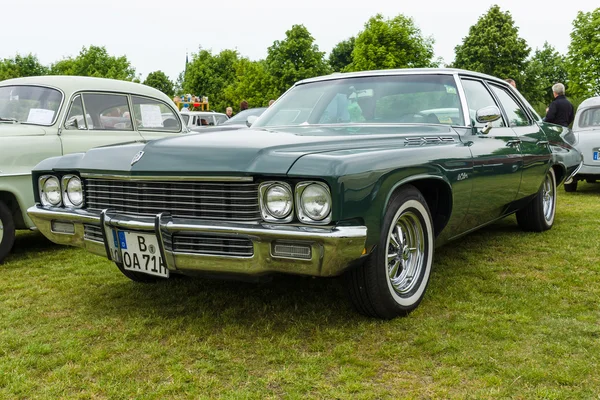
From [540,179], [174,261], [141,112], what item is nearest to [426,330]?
[174,261]

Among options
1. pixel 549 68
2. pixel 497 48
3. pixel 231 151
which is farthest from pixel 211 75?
pixel 231 151

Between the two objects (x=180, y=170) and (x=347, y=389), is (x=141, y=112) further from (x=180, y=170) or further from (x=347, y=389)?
(x=347, y=389)

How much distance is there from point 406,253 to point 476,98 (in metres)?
1.77

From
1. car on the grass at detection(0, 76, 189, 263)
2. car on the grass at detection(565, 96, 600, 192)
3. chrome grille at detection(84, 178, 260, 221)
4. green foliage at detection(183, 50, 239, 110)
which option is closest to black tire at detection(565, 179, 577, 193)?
car on the grass at detection(565, 96, 600, 192)

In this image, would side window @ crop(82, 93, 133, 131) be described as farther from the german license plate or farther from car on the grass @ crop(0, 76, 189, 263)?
the german license plate

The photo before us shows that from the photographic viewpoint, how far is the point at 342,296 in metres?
3.68

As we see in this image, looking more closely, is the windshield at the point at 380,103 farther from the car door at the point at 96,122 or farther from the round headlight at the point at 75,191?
the car door at the point at 96,122

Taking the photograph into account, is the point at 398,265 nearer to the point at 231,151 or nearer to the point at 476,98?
the point at 231,151

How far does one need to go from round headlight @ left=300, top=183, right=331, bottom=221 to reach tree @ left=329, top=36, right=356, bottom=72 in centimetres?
5778

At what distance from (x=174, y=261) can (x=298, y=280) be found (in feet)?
4.19

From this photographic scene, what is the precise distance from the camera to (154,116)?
260 inches

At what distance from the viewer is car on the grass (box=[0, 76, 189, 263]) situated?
5.01 metres

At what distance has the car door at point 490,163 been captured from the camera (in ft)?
13.2

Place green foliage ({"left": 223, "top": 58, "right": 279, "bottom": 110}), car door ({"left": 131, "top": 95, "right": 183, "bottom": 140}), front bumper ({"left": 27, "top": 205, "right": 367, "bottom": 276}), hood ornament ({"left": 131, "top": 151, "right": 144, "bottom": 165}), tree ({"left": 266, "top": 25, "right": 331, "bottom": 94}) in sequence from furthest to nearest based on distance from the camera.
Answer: green foliage ({"left": 223, "top": 58, "right": 279, "bottom": 110})
tree ({"left": 266, "top": 25, "right": 331, "bottom": 94})
car door ({"left": 131, "top": 95, "right": 183, "bottom": 140})
hood ornament ({"left": 131, "top": 151, "right": 144, "bottom": 165})
front bumper ({"left": 27, "top": 205, "right": 367, "bottom": 276})
